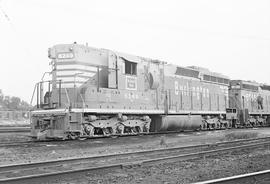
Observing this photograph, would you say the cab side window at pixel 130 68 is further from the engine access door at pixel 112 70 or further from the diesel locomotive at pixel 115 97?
the engine access door at pixel 112 70

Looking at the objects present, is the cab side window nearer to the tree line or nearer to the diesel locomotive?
the diesel locomotive

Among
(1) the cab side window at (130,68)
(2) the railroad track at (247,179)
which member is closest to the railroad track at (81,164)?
(2) the railroad track at (247,179)

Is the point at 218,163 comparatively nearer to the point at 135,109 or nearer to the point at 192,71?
the point at 135,109

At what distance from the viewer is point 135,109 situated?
48.0 ft

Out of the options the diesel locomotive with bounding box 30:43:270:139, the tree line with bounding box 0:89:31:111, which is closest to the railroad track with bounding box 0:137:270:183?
the diesel locomotive with bounding box 30:43:270:139

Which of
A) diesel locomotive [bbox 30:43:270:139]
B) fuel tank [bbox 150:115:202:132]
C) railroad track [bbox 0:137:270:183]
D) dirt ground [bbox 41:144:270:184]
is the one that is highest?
diesel locomotive [bbox 30:43:270:139]

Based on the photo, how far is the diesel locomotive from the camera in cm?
1234

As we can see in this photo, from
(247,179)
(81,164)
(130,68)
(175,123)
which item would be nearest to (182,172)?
(247,179)

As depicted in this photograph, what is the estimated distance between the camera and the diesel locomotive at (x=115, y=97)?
40.5 ft

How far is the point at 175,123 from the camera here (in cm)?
1714

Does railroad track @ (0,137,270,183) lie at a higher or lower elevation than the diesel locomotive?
lower

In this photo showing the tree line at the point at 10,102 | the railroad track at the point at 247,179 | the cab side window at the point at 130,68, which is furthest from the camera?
the tree line at the point at 10,102

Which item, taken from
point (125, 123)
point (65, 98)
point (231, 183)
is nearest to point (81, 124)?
point (65, 98)

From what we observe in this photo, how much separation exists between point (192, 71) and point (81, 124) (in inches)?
375
